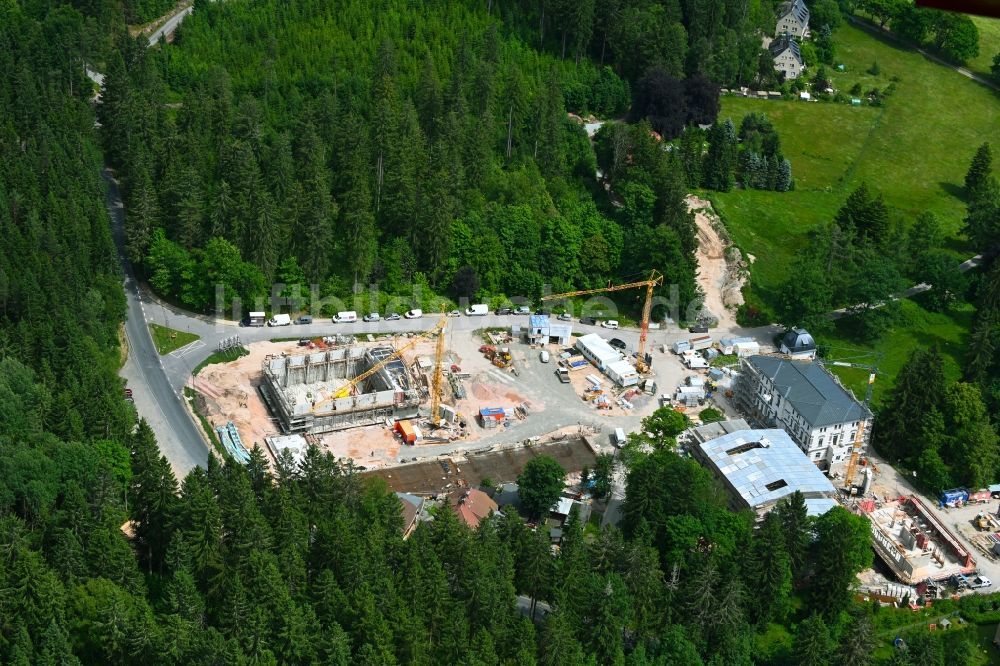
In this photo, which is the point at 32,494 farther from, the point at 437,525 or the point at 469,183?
the point at 469,183

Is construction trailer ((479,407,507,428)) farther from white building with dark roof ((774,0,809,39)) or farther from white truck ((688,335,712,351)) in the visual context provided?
white building with dark roof ((774,0,809,39))

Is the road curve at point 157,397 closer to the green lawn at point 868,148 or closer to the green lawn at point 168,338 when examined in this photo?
the green lawn at point 168,338

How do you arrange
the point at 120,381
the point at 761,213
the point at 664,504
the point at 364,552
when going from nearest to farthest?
the point at 364,552
the point at 664,504
the point at 120,381
the point at 761,213

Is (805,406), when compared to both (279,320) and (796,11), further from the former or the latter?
(796,11)

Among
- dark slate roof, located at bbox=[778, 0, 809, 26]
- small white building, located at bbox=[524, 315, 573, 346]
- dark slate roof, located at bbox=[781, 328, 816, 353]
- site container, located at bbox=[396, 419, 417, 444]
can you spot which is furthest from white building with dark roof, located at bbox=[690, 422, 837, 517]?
dark slate roof, located at bbox=[778, 0, 809, 26]

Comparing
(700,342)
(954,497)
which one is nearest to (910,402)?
(954,497)

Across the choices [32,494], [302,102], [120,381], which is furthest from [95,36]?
[32,494]
